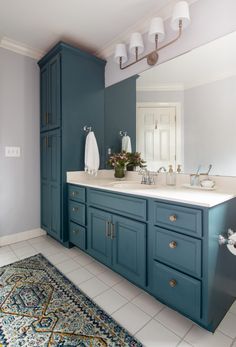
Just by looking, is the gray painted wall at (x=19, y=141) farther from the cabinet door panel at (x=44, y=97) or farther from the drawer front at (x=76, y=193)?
the drawer front at (x=76, y=193)

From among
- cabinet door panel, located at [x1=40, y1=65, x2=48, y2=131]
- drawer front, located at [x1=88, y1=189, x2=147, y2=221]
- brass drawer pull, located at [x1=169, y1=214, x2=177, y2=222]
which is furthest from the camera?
cabinet door panel, located at [x1=40, y1=65, x2=48, y2=131]

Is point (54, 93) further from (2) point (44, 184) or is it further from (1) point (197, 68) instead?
(1) point (197, 68)

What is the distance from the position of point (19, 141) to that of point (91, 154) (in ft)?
3.01

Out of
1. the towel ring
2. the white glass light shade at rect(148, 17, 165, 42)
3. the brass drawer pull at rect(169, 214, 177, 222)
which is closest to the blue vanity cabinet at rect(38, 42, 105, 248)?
the towel ring

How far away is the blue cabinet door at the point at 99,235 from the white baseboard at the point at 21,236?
1.00 metres

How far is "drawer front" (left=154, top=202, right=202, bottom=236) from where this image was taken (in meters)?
1.13

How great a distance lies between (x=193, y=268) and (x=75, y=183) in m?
1.33

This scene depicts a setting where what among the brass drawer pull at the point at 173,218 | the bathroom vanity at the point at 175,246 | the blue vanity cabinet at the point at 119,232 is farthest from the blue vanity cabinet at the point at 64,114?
the brass drawer pull at the point at 173,218

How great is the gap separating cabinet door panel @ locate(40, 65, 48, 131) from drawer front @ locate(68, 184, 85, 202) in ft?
2.77

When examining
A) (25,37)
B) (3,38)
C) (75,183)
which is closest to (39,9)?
(25,37)

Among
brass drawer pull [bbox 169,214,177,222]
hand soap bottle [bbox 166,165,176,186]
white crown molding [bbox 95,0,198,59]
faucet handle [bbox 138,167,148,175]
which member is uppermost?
white crown molding [bbox 95,0,198,59]

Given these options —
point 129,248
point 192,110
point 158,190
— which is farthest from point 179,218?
point 192,110

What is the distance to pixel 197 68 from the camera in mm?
1639

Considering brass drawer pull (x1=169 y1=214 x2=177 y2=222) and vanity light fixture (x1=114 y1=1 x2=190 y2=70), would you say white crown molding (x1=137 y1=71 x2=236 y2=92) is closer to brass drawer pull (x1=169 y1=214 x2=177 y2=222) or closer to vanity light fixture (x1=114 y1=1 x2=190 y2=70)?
vanity light fixture (x1=114 y1=1 x2=190 y2=70)
